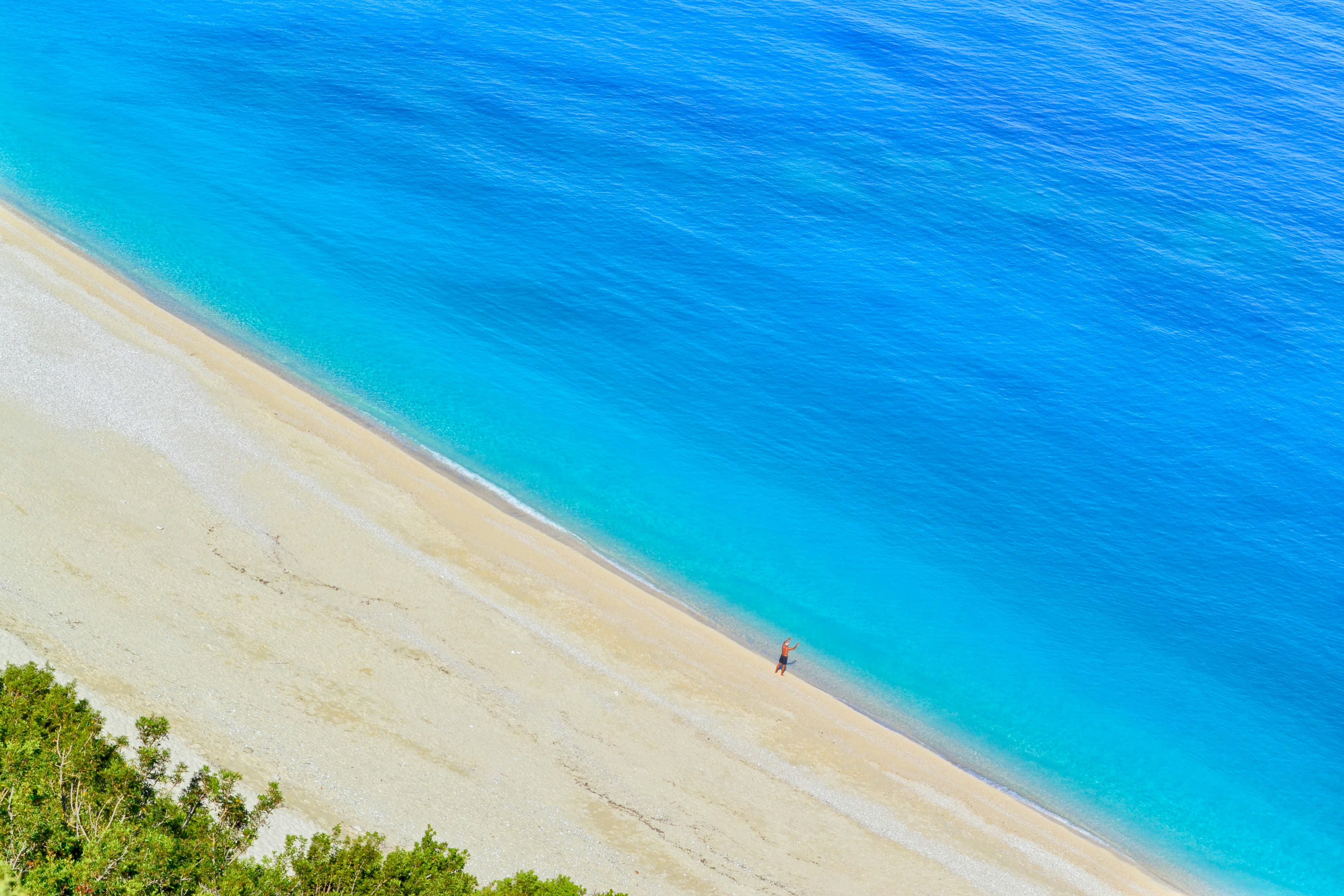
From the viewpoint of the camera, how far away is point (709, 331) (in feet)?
180

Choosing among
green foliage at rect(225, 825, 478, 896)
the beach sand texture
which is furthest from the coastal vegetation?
the beach sand texture

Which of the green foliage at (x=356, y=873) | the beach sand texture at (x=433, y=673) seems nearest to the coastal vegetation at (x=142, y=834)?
the green foliage at (x=356, y=873)

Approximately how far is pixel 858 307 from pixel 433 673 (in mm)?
32679

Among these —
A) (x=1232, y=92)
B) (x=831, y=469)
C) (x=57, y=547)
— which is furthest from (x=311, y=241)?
(x=1232, y=92)

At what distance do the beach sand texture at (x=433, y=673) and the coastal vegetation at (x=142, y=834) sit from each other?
5457mm

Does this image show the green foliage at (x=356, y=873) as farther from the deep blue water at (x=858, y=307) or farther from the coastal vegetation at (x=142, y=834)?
the deep blue water at (x=858, y=307)

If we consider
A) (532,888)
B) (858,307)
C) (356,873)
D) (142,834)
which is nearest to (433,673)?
(356,873)

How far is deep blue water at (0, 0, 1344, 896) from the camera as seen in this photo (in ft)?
135

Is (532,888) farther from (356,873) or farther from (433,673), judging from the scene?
(433,673)

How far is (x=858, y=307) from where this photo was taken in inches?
2271

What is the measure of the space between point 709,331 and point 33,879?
40.7 metres

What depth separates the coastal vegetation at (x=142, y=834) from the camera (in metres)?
20.4

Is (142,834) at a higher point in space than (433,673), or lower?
lower

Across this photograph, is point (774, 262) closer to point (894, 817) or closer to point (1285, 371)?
point (1285, 371)
